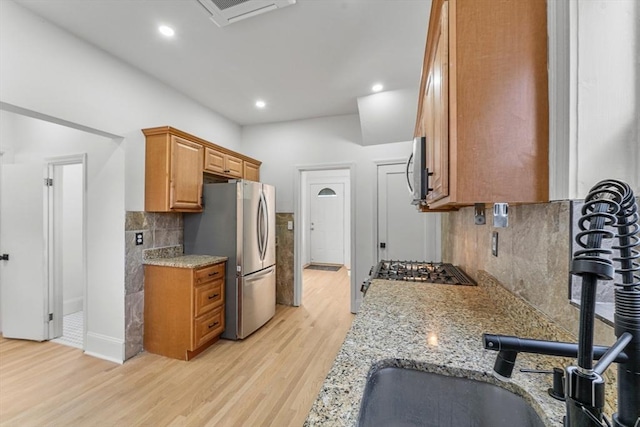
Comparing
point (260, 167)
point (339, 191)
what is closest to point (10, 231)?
point (260, 167)

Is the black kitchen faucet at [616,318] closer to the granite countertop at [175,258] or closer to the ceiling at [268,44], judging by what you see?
the ceiling at [268,44]

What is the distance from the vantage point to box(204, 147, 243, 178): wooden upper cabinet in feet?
9.63

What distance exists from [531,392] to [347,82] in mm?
2856

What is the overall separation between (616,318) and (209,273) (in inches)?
109

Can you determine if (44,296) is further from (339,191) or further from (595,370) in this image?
(339,191)

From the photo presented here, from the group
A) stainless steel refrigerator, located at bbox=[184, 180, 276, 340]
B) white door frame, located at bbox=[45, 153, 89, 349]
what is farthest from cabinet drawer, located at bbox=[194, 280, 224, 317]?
white door frame, located at bbox=[45, 153, 89, 349]

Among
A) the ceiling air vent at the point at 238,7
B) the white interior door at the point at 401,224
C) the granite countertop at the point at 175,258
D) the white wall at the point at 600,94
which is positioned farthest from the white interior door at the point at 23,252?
the white wall at the point at 600,94

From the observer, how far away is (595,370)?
366 millimetres

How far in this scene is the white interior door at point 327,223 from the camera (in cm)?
664

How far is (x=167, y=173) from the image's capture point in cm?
246

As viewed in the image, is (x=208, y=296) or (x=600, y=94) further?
(x=208, y=296)

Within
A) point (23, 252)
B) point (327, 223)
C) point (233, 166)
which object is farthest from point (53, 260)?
point (327, 223)

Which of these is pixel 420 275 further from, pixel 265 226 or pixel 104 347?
pixel 104 347

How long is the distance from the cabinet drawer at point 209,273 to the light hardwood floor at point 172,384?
729 millimetres
